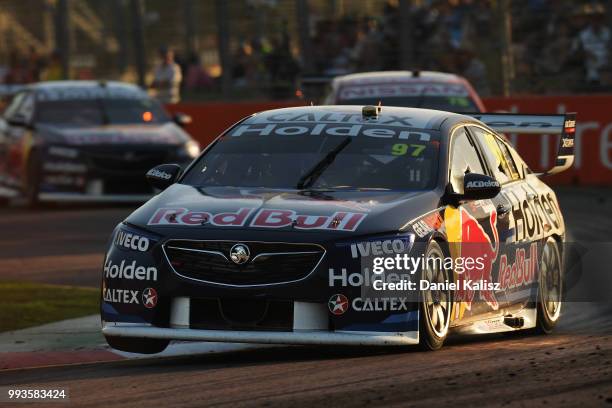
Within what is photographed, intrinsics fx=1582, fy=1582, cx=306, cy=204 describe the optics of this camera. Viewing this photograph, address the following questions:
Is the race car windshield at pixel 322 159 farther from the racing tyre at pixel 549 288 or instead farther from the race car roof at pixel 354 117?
the racing tyre at pixel 549 288

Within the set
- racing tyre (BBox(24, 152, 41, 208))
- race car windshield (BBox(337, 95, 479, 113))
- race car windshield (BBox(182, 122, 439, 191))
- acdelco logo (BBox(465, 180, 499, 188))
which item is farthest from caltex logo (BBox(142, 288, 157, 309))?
racing tyre (BBox(24, 152, 41, 208))

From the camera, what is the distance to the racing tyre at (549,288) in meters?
9.61

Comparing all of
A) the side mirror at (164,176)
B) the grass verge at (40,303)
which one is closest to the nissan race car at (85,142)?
the grass verge at (40,303)

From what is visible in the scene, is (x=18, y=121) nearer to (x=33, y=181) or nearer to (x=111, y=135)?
(x=33, y=181)

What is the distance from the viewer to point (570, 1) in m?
22.1

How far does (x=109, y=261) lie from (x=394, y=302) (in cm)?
154

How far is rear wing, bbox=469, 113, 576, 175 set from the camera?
10742mm

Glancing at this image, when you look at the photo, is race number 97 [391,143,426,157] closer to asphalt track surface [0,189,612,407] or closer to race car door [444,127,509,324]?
race car door [444,127,509,324]

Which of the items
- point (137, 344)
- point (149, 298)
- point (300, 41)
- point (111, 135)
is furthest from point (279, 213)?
point (300, 41)

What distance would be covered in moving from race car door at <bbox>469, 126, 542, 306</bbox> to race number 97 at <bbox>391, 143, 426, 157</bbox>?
57 centimetres

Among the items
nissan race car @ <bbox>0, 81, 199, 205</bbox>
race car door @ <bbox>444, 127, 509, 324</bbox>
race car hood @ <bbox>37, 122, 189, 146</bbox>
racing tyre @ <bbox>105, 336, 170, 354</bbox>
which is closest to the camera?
racing tyre @ <bbox>105, 336, 170, 354</bbox>

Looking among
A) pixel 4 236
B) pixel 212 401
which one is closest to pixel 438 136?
pixel 212 401

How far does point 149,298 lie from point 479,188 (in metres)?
1.95

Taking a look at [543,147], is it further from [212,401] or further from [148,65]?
[212,401]
